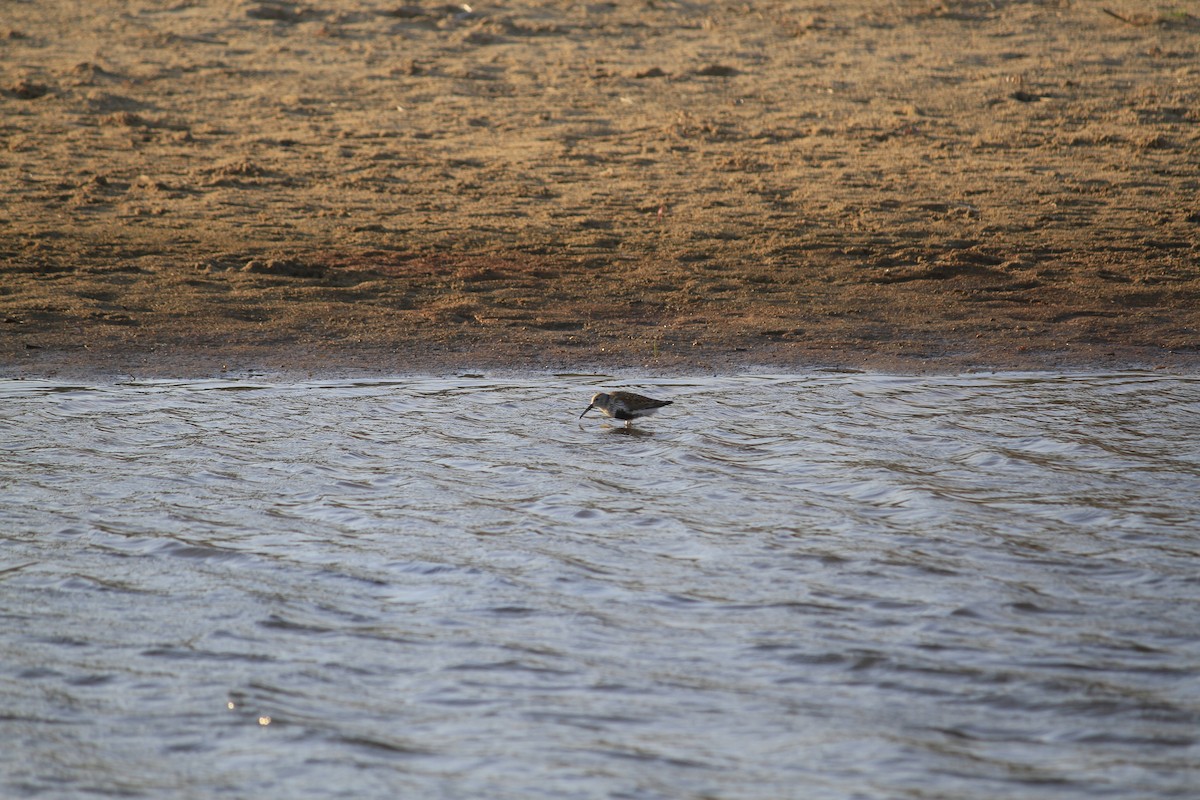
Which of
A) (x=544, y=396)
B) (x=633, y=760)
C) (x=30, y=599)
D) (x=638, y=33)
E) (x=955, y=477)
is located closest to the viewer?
(x=633, y=760)

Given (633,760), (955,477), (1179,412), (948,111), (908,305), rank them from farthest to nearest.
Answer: (948,111), (908,305), (1179,412), (955,477), (633,760)

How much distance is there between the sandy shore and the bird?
52.2 inches

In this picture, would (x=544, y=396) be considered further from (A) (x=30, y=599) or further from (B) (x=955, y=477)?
(A) (x=30, y=599)

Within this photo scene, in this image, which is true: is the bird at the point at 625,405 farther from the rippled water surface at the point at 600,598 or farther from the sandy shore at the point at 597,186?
the sandy shore at the point at 597,186

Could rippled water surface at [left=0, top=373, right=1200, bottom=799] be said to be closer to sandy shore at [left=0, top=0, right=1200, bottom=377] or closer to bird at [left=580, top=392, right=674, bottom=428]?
bird at [left=580, top=392, right=674, bottom=428]

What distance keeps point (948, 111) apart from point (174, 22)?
9.18 meters

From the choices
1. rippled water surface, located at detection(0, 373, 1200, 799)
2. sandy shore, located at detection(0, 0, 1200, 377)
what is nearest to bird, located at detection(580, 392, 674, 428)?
rippled water surface, located at detection(0, 373, 1200, 799)

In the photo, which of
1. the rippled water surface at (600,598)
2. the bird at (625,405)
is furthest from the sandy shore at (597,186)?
the rippled water surface at (600,598)

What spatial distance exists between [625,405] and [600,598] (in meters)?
2.50

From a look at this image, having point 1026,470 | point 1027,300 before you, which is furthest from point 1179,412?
point 1027,300

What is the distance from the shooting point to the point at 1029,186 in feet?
40.8

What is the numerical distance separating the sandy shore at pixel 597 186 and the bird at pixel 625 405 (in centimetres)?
133

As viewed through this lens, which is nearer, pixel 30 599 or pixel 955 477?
pixel 30 599

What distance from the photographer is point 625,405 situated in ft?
25.2
